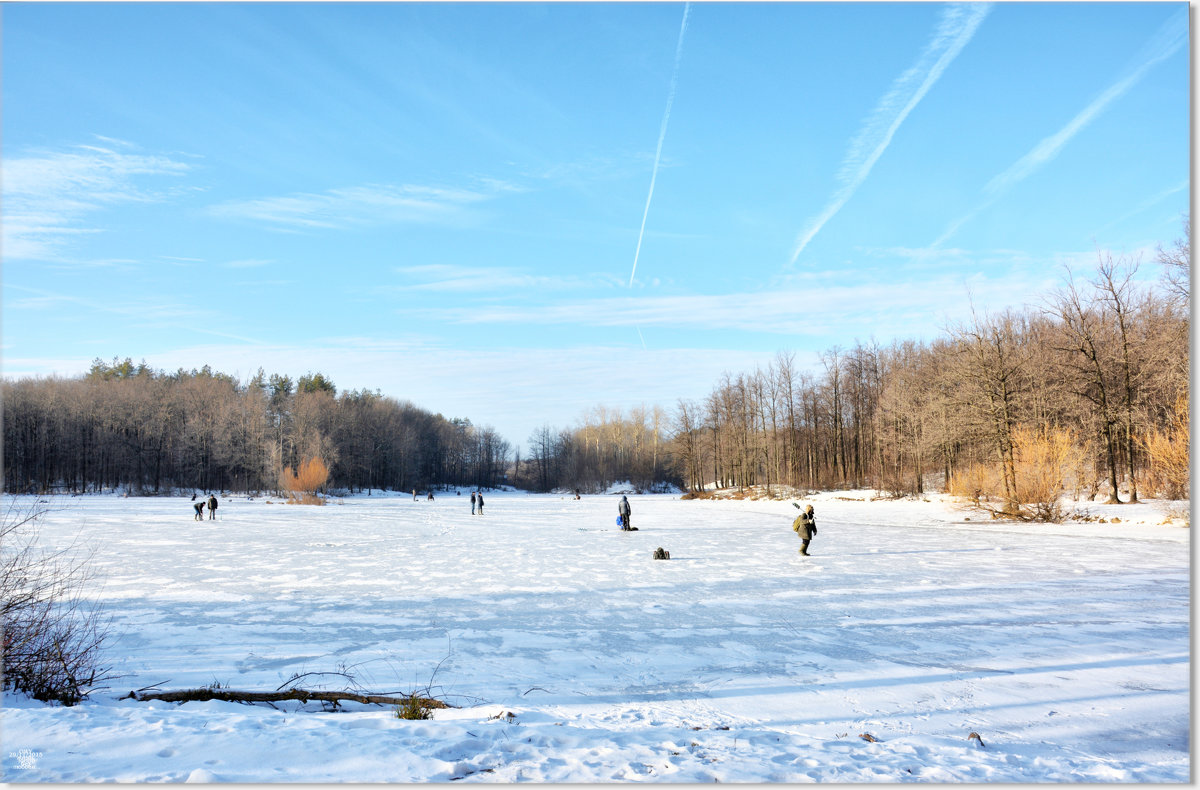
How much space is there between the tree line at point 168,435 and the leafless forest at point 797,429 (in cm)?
19

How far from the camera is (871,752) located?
167 inches

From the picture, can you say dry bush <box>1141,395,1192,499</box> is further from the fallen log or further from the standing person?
the fallen log

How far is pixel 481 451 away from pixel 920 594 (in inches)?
4388

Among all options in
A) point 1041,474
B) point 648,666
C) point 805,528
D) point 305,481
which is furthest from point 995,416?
point 305,481

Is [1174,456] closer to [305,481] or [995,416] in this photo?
[995,416]

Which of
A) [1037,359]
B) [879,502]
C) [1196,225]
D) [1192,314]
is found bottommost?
[879,502]

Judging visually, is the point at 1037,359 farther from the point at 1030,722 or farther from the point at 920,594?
the point at 1030,722

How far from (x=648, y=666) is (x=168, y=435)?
7464 cm

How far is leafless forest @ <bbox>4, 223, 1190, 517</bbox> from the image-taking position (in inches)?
1069

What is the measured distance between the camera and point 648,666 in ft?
23.0

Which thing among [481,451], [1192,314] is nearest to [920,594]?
[1192,314]

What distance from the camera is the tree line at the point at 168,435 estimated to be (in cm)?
6066

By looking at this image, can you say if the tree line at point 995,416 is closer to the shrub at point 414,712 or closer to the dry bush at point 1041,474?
the dry bush at point 1041,474

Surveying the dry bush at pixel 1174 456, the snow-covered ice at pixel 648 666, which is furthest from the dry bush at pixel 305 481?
the dry bush at pixel 1174 456
